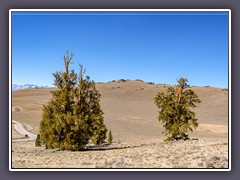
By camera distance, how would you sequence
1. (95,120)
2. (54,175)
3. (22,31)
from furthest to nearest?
(95,120) → (22,31) → (54,175)

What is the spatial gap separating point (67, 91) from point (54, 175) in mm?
6750

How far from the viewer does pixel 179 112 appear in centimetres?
1653

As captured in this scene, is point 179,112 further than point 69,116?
Yes

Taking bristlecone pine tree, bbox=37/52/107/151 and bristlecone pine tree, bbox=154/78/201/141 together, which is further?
bristlecone pine tree, bbox=154/78/201/141

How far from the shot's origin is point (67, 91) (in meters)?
15.3

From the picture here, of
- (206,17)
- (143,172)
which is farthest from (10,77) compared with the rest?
(206,17)

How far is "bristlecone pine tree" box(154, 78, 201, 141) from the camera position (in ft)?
53.4

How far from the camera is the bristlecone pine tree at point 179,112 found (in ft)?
53.4

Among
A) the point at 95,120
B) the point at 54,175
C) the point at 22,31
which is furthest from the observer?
the point at 95,120

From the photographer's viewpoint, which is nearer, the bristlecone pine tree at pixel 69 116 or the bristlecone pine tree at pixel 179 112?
the bristlecone pine tree at pixel 69 116
